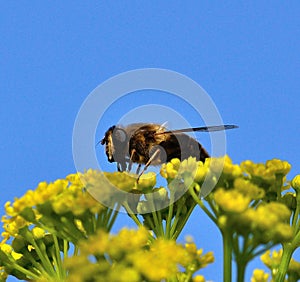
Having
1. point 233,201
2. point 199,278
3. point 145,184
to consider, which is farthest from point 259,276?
point 233,201

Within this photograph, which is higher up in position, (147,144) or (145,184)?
(147,144)

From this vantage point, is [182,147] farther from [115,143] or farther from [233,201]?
[233,201]

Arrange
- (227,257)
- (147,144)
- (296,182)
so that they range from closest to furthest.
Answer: (227,257) < (296,182) < (147,144)

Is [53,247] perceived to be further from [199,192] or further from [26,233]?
[199,192]

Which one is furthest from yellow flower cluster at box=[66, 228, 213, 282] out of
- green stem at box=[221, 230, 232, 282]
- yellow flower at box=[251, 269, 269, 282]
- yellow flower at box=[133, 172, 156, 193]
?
yellow flower at box=[251, 269, 269, 282]

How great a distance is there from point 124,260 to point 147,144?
11.3 feet

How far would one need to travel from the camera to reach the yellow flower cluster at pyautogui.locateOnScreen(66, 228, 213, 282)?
4.75 m

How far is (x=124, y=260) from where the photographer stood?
4.92 m

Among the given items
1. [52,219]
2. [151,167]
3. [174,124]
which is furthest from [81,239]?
[174,124]

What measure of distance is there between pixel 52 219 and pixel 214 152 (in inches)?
61.3

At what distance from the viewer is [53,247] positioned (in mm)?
6824

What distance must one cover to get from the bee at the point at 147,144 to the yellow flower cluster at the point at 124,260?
2737mm

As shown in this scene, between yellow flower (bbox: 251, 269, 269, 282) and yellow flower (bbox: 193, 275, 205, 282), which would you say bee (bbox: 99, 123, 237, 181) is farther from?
yellow flower (bbox: 193, 275, 205, 282)

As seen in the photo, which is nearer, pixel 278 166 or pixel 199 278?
pixel 199 278
